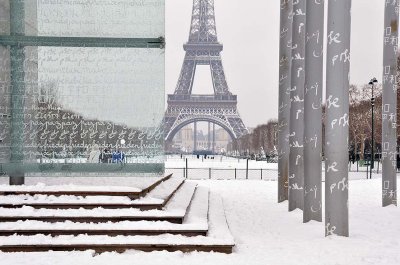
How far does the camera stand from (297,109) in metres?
14.2

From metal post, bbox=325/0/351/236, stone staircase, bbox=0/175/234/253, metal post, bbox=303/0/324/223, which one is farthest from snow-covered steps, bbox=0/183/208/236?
metal post, bbox=303/0/324/223

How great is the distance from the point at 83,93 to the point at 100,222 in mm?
4373

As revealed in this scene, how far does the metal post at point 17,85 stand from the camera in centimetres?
1271

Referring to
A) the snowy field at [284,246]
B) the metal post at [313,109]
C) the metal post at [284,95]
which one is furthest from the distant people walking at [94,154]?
the metal post at [284,95]

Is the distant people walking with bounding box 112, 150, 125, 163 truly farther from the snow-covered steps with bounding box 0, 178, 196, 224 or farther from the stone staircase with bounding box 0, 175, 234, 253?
the snow-covered steps with bounding box 0, 178, 196, 224

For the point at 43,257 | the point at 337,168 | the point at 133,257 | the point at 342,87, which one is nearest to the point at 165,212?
the point at 133,257

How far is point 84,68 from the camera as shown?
12961 mm

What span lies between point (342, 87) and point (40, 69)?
7843mm

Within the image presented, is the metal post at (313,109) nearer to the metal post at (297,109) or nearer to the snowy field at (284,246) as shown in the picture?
the snowy field at (284,246)

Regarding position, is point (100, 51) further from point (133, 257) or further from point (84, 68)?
point (133, 257)

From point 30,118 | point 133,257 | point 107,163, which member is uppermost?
point 30,118

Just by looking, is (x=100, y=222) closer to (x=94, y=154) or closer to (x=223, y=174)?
(x=94, y=154)

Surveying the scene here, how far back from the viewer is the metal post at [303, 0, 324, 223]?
12.2m

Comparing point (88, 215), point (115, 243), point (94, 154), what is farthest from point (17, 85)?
point (115, 243)
